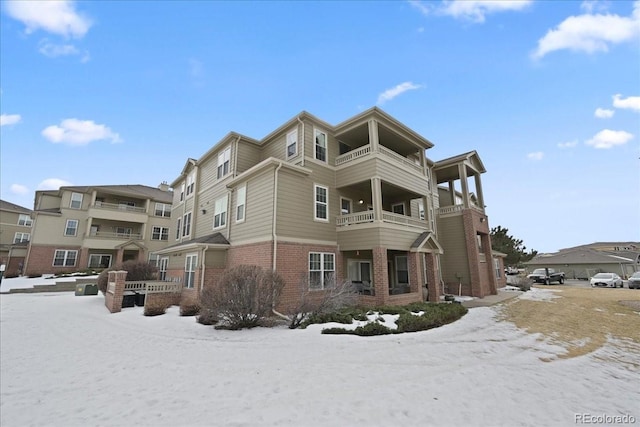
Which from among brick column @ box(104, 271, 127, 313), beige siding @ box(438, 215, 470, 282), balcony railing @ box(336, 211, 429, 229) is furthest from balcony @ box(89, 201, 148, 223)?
beige siding @ box(438, 215, 470, 282)

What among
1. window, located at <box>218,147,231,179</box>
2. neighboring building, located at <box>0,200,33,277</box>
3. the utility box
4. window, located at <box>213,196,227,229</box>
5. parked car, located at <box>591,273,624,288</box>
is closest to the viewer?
window, located at <box>213,196,227,229</box>

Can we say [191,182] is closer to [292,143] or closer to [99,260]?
[292,143]

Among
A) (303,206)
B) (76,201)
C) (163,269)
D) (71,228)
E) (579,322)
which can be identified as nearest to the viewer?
(579,322)

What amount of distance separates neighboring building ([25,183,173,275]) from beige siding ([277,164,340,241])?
89.8 feet

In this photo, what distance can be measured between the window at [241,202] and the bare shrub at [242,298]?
17.9 ft

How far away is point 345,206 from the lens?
52.7ft

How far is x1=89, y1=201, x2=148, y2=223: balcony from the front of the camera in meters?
29.9

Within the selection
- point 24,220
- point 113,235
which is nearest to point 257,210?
point 113,235

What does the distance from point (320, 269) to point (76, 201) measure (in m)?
33.6

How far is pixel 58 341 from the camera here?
8367mm

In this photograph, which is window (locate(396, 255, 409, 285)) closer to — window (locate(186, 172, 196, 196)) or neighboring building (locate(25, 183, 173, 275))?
window (locate(186, 172, 196, 196))

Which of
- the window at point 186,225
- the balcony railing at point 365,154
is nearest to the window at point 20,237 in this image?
the window at point 186,225

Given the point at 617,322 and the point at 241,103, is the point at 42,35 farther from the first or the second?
the point at 617,322

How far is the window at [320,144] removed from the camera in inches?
593
